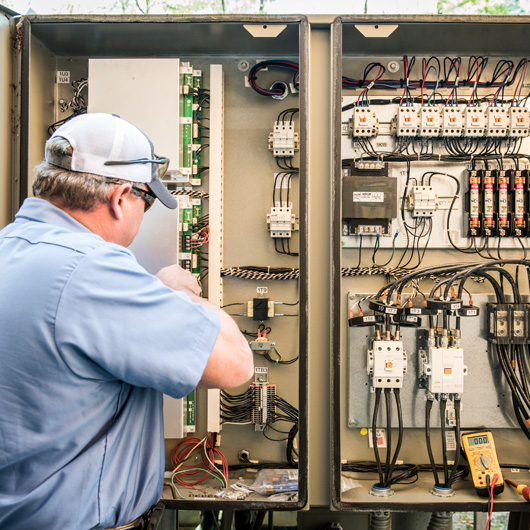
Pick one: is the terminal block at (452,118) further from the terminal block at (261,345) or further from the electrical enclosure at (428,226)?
the terminal block at (261,345)

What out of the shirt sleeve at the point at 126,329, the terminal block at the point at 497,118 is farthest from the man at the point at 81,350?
the terminal block at the point at 497,118

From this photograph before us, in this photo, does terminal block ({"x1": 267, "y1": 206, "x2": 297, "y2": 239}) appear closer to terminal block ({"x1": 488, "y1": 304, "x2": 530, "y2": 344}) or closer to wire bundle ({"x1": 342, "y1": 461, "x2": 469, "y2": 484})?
terminal block ({"x1": 488, "y1": 304, "x2": 530, "y2": 344})

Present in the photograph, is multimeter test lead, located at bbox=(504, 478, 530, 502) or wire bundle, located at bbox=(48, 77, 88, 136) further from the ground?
wire bundle, located at bbox=(48, 77, 88, 136)

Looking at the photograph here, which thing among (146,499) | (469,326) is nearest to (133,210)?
(146,499)

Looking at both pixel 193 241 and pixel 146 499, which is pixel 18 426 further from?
pixel 193 241

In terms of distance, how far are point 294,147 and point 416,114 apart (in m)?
0.60

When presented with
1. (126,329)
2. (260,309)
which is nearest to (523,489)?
(260,309)

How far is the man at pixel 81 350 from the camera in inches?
33.8

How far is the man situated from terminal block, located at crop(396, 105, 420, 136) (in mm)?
1475

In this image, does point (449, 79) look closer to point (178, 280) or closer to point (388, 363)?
point (388, 363)

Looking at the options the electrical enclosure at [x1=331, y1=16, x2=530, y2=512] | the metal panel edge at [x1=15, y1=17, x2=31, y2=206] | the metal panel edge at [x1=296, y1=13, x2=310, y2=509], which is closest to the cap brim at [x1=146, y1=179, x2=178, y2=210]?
the metal panel edge at [x1=296, y1=13, x2=310, y2=509]

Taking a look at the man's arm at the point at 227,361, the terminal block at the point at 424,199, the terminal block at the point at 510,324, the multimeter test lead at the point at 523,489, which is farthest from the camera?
the terminal block at the point at 424,199

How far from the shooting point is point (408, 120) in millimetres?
2055

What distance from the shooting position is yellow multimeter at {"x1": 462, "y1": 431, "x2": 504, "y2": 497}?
1753 millimetres
